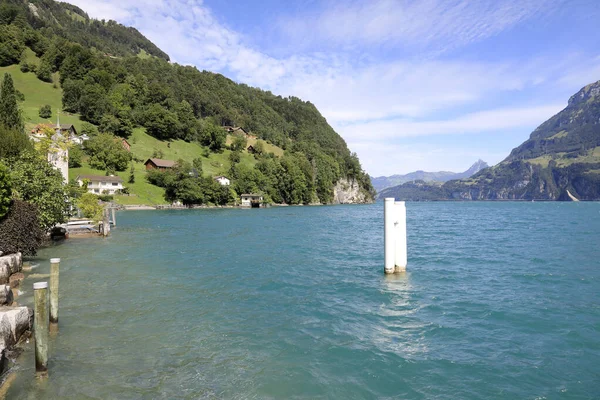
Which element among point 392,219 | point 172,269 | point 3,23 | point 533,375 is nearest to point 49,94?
point 3,23

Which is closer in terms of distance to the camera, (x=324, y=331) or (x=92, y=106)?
(x=324, y=331)

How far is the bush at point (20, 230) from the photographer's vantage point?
2248 cm

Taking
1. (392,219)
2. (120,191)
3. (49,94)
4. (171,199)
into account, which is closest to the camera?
(392,219)

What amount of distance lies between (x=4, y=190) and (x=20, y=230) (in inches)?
113

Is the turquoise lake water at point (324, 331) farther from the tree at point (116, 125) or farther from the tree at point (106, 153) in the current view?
the tree at point (116, 125)

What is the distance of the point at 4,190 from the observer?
22328 millimetres

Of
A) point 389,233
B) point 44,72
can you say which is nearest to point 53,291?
point 389,233

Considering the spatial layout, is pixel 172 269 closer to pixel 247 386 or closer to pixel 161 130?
pixel 247 386

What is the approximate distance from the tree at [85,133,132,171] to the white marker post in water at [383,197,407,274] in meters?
122

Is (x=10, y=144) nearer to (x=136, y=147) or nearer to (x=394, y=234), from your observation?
(x=394, y=234)

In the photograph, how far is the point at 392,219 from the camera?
2036 cm

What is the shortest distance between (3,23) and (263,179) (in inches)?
6234

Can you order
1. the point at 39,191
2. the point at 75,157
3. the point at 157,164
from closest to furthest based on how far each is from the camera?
the point at 39,191
the point at 75,157
the point at 157,164

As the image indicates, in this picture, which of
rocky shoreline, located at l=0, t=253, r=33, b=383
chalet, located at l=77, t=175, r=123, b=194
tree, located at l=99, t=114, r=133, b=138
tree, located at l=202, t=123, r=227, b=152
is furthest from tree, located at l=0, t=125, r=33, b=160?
tree, located at l=202, t=123, r=227, b=152
